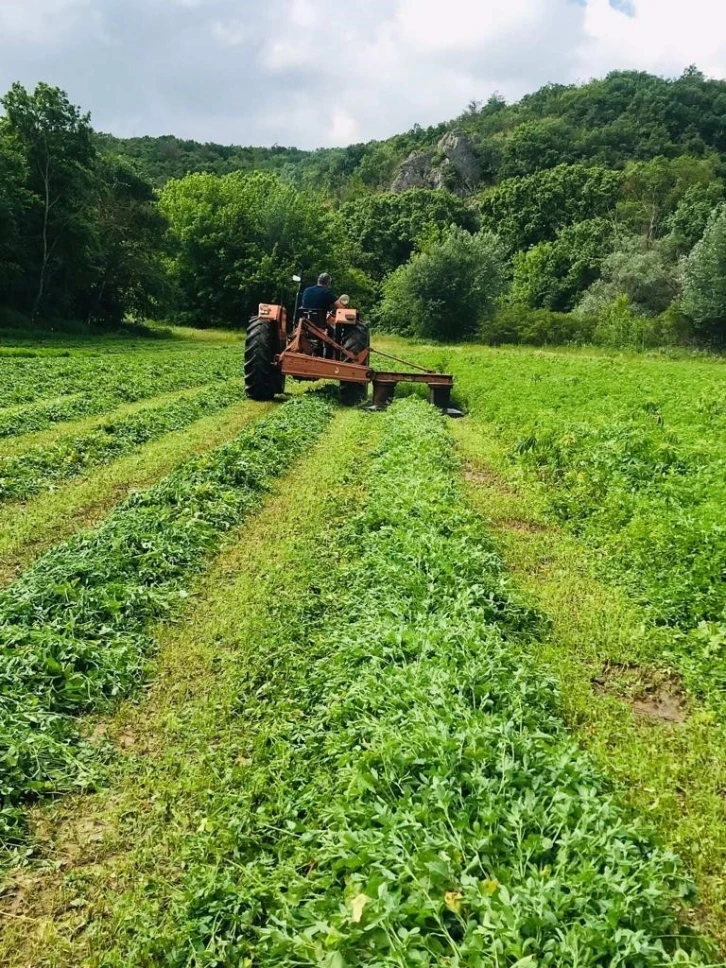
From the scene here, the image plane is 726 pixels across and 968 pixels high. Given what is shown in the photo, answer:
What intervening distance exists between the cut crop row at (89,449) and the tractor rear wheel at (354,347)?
3142 mm

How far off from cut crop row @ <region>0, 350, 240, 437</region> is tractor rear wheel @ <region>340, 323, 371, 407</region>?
4811 millimetres

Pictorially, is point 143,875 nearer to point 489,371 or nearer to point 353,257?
point 489,371

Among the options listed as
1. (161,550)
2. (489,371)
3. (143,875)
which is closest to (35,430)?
(161,550)

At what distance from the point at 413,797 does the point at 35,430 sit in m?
11.2

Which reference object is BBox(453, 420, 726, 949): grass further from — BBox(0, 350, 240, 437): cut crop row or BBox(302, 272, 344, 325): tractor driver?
BBox(302, 272, 344, 325): tractor driver

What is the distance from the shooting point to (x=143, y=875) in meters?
3.20

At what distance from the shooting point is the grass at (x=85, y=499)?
699 centimetres

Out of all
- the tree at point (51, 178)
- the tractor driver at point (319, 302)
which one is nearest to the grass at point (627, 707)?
the tractor driver at point (319, 302)

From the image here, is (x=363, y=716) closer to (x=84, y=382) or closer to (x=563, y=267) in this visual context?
(x=84, y=382)

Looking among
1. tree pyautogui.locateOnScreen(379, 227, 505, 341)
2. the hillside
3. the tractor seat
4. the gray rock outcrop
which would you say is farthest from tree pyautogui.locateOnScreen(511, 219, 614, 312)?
the tractor seat

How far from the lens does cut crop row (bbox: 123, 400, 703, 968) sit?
253cm

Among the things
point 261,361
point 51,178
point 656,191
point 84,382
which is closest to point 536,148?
point 656,191

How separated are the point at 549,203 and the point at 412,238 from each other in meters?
17.3

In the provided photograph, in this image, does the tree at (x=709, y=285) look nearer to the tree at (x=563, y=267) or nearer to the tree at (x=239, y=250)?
the tree at (x=563, y=267)
